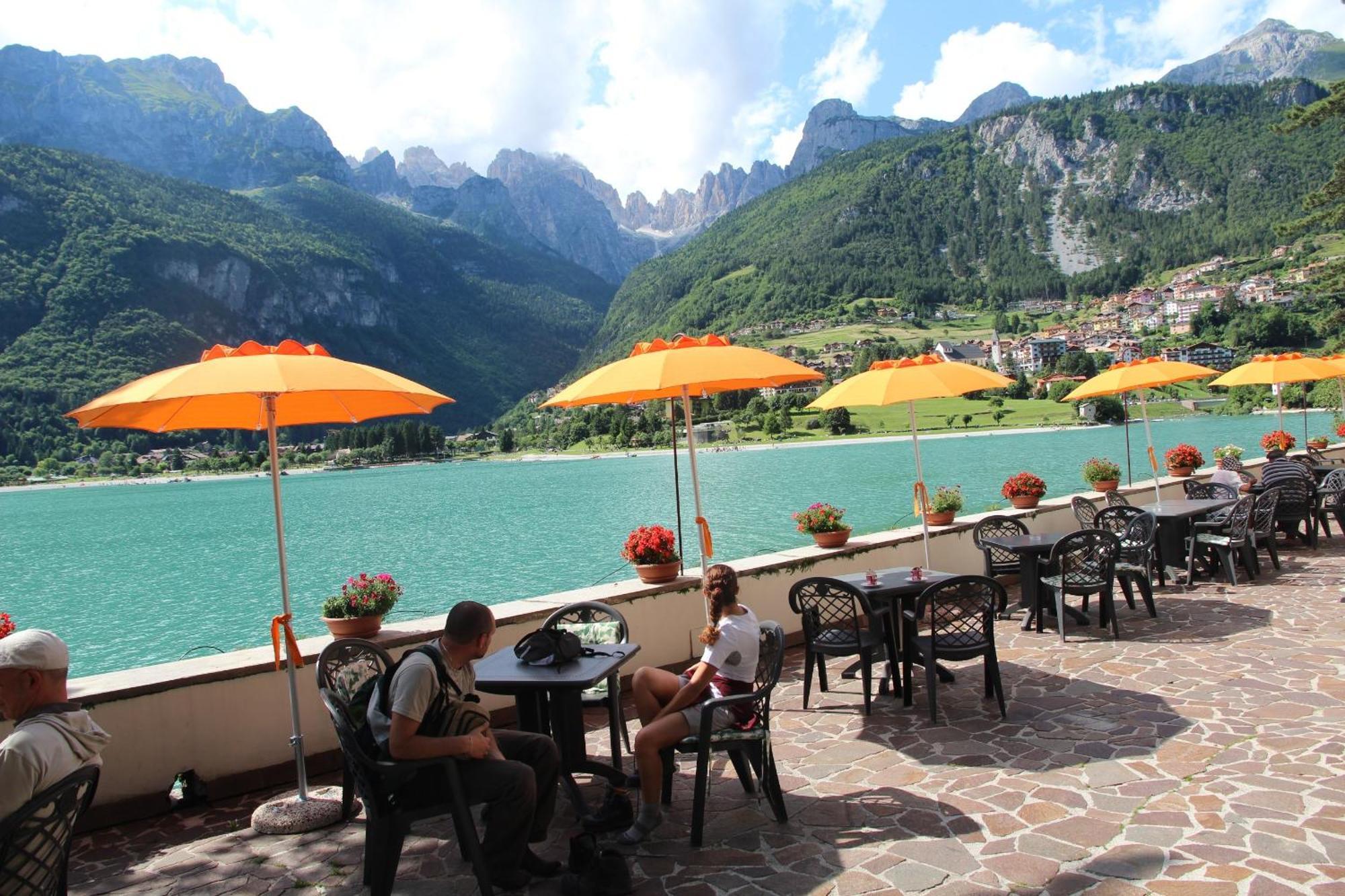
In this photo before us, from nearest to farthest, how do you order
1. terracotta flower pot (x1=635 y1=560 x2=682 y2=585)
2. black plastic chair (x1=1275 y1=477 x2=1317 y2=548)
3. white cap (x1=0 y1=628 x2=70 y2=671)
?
white cap (x1=0 y1=628 x2=70 y2=671), terracotta flower pot (x1=635 y1=560 x2=682 y2=585), black plastic chair (x1=1275 y1=477 x2=1317 y2=548)

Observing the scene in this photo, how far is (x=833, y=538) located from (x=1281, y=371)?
7911 millimetres

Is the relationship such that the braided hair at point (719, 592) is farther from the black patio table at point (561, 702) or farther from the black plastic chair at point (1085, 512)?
the black plastic chair at point (1085, 512)

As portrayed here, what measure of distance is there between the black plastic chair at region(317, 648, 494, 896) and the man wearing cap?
2.57 feet

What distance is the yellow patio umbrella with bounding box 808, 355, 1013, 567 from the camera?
21.3 ft

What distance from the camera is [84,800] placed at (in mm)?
2479

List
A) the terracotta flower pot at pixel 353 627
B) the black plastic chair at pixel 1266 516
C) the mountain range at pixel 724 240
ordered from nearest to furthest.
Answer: the terracotta flower pot at pixel 353 627, the black plastic chair at pixel 1266 516, the mountain range at pixel 724 240

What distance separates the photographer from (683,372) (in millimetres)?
5234

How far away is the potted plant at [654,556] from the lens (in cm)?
641

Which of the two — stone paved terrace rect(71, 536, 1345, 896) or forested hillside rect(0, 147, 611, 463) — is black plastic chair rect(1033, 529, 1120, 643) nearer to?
stone paved terrace rect(71, 536, 1345, 896)

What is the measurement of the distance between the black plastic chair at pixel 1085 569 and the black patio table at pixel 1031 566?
0.13 m

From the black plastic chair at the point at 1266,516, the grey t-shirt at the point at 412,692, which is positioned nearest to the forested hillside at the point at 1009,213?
the black plastic chair at the point at 1266,516

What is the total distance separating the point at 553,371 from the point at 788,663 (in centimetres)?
17700

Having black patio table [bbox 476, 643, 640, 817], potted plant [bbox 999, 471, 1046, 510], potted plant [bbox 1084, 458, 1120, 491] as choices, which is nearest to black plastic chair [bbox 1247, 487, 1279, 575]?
potted plant [bbox 999, 471, 1046, 510]

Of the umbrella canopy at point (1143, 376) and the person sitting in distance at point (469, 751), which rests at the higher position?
the umbrella canopy at point (1143, 376)
